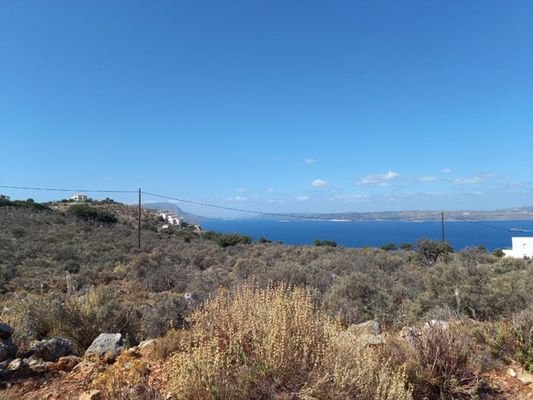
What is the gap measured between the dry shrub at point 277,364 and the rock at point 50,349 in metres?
2.15

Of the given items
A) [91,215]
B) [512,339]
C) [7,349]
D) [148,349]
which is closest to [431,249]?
[512,339]

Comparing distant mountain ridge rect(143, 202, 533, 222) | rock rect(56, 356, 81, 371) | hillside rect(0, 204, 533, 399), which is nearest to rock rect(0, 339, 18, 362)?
hillside rect(0, 204, 533, 399)

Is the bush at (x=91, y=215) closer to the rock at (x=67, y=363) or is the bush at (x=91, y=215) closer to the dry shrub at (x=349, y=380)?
the rock at (x=67, y=363)

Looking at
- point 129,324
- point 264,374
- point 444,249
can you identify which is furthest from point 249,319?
point 444,249

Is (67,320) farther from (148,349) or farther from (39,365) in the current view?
(148,349)

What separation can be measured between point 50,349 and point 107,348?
2.13 ft

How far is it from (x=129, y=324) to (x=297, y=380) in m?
4.38

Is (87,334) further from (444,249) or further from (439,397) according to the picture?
(444,249)

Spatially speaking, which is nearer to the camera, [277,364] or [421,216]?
[277,364]

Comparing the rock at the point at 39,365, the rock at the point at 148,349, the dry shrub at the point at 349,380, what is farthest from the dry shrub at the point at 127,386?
the dry shrub at the point at 349,380

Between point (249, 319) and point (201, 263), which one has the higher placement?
point (249, 319)

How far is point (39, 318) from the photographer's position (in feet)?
18.8

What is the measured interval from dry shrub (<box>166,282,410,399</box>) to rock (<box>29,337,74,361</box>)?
2148 millimetres

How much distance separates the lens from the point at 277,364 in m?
3.05
